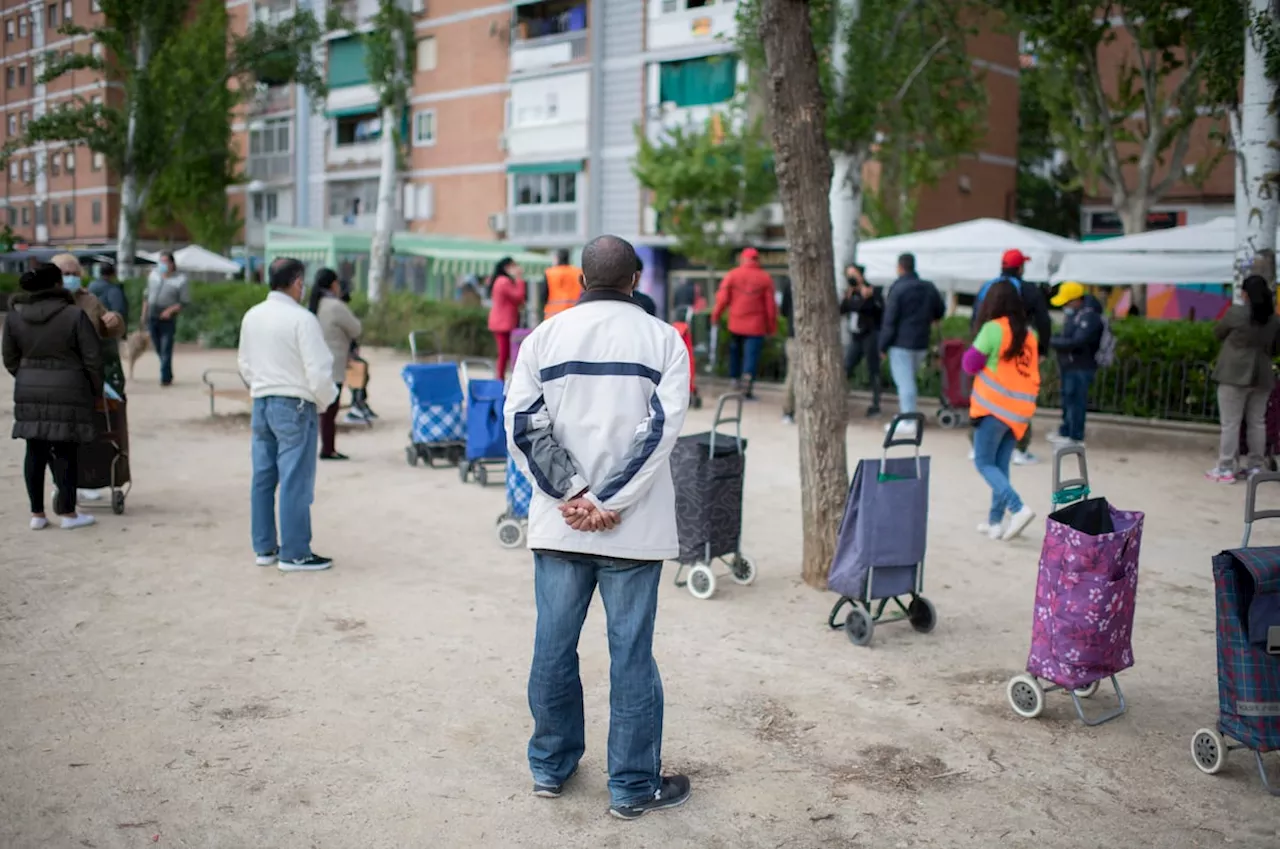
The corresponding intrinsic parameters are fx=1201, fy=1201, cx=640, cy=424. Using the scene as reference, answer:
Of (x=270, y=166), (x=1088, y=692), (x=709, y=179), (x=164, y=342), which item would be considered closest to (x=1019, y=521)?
(x=1088, y=692)

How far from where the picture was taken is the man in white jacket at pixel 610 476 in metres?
3.87

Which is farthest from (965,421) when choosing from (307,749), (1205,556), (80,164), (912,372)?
(80,164)

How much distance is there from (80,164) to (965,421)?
52248 mm

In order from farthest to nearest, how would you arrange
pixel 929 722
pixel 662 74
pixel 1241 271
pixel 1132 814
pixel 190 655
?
pixel 662 74, pixel 1241 271, pixel 190 655, pixel 929 722, pixel 1132 814

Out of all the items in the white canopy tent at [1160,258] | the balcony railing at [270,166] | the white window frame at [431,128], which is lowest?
the white canopy tent at [1160,258]

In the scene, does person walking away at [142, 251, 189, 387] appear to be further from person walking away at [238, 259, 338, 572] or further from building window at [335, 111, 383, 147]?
building window at [335, 111, 383, 147]

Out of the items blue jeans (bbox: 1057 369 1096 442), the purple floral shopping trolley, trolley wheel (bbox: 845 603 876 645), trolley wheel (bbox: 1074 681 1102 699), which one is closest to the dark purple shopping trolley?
the purple floral shopping trolley

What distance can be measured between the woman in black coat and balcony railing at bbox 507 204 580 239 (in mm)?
32865

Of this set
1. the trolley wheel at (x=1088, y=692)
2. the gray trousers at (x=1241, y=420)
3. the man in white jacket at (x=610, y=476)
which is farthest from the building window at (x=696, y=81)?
the man in white jacket at (x=610, y=476)

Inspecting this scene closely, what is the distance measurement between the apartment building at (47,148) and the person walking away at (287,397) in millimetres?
14880

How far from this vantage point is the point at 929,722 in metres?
4.89

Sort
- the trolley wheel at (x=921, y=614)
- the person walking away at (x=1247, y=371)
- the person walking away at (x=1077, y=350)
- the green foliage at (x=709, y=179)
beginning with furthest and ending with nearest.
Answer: the green foliage at (x=709, y=179)
the person walking away at (x=1077, y=350)
the person walking away at (x=1247, y=371)
the trolley wheel at (x=921, y=614)

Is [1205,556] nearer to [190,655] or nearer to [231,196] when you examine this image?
[190,655]

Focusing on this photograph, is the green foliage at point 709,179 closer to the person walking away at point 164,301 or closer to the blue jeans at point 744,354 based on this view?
the blue jeans at point 744,354
